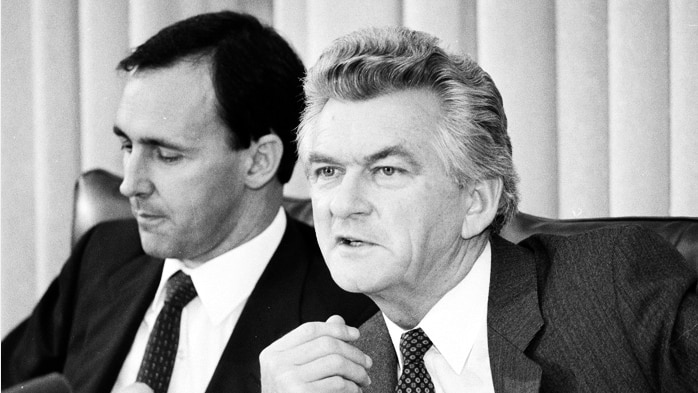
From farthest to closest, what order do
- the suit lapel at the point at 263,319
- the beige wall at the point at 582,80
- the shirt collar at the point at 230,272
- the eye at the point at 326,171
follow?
the beige wall at the point at 582,80 → the shirt collar at the point at 230,272 → the suit lapel at the point at 263,319 → the eye at the point at 326,171

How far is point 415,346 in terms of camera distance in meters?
1.30

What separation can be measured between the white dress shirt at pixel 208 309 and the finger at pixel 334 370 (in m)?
0.37

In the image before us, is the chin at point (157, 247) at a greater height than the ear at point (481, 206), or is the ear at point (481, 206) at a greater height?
A: the ear at point (481, 206)

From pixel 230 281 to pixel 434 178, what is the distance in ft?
1.72

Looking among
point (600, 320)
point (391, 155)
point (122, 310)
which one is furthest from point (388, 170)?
point (122, 310)

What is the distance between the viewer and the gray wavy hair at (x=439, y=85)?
1.26 metres

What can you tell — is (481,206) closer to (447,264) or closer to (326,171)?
(447,264)

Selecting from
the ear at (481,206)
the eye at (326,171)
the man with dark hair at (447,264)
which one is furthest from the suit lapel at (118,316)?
the ear at (481,206)

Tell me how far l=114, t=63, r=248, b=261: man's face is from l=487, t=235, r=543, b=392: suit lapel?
0.59 meters

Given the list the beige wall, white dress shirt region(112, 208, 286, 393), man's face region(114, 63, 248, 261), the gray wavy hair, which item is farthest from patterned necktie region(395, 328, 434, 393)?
the beige wall

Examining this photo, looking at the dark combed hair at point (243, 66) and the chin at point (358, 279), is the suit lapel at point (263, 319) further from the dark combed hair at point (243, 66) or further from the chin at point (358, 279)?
the chin at point (358, 279)

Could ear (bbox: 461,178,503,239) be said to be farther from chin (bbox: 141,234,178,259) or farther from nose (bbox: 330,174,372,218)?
chin (bbox: 141,234,178,259)

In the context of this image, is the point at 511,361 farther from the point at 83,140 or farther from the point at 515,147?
the point at 83,140

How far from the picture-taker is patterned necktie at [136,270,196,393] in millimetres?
1568
